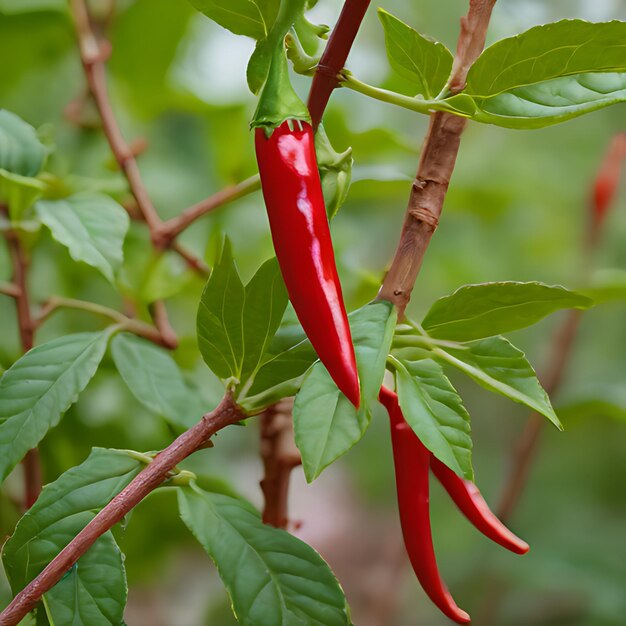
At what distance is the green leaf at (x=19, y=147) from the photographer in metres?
0.42

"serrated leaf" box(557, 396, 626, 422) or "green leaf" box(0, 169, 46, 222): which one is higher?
"green leaf" box(0, 169, 46, 222)

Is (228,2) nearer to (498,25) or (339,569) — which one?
(498,25)

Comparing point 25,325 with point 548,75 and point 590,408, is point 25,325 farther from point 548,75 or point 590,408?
point 590,408

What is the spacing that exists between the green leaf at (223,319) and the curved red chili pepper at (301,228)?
26 mm

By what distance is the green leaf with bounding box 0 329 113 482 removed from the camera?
34cm

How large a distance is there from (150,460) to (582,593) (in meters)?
0.85

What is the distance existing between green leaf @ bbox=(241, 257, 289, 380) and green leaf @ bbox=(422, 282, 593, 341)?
6cm

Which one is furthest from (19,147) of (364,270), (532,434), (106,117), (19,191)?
(532,434)

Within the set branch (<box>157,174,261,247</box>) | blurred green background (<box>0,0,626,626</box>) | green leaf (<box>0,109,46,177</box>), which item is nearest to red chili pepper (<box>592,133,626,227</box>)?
blurred green background (<box>0,0,626,626</box>)

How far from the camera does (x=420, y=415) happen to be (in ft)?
0.97

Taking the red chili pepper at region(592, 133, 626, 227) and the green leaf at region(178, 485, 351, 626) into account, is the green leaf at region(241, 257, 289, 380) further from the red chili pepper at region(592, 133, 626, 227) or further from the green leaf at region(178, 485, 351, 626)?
the red chili pepper at region(592, 133, 626, 227)

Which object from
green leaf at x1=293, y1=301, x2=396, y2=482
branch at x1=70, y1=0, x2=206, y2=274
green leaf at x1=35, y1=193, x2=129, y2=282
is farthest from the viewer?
branch at x1=70, y1=0, x2=206, y2=274

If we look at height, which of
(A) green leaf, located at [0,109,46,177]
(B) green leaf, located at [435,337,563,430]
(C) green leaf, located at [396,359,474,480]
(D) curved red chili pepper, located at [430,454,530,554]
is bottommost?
(D) curved red chili pepper, located at [430,454,530,554]

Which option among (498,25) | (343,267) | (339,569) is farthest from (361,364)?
(339,569)
